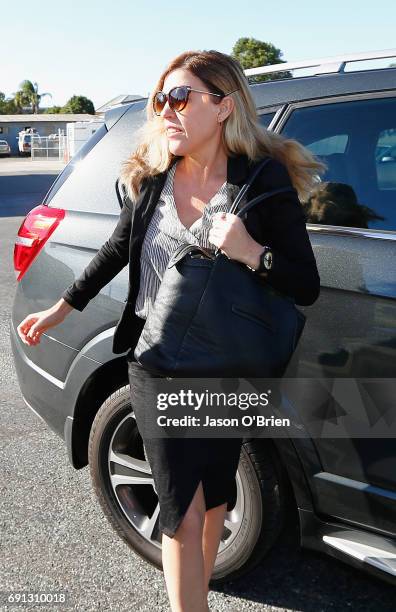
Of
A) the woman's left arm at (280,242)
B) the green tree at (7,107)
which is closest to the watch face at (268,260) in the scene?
the woman's left arm at (280,242)

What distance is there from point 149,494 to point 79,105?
9263 centimetres

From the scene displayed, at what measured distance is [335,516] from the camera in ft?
7.22

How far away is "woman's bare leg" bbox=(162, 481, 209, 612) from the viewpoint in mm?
1851

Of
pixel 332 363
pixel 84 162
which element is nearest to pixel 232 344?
pixel 332 363

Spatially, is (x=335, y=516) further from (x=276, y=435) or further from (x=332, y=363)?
(x=332, y=363)

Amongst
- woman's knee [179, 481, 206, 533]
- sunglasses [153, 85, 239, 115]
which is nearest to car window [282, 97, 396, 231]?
sunglasses [153, 85, 239, 115]

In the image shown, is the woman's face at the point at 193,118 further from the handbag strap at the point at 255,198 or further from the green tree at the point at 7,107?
the green tree at the point at 7,107

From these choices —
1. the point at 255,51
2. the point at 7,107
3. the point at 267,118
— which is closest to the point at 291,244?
the point at 267,118

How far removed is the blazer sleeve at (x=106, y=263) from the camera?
6.77 ft

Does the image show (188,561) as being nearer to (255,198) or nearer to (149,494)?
(149,494)

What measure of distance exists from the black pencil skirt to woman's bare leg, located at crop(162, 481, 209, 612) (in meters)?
0.03

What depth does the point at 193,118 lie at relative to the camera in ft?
6.05

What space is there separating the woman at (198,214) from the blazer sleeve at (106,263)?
0.24ft

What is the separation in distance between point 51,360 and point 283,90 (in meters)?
1.37
